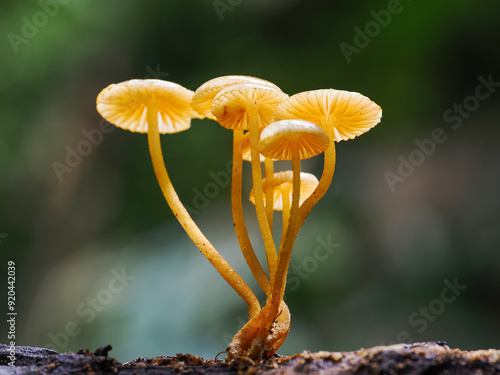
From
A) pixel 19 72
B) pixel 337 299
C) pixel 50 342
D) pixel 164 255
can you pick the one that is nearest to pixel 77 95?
pixel 19 72

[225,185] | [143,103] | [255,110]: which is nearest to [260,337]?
[255,110]

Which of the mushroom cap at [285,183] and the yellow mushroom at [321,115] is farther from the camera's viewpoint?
the mushroom cap at [285,183]

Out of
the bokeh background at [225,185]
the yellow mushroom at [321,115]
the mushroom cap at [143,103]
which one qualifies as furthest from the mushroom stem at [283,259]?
the bokeh background at [225,185]

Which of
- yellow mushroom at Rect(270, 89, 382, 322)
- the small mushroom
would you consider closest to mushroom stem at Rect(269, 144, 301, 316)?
yellow mushroom at Rect(270, 89, 382, 322)

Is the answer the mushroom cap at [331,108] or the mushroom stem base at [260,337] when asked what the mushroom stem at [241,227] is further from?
the mushroom cap at [331,108]

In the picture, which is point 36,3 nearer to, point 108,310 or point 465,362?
point 108,310

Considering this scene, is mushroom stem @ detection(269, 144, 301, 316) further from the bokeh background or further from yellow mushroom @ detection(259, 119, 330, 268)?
the bokeh background

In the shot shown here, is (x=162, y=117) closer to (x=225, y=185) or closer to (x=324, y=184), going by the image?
(x=324, y=184)
